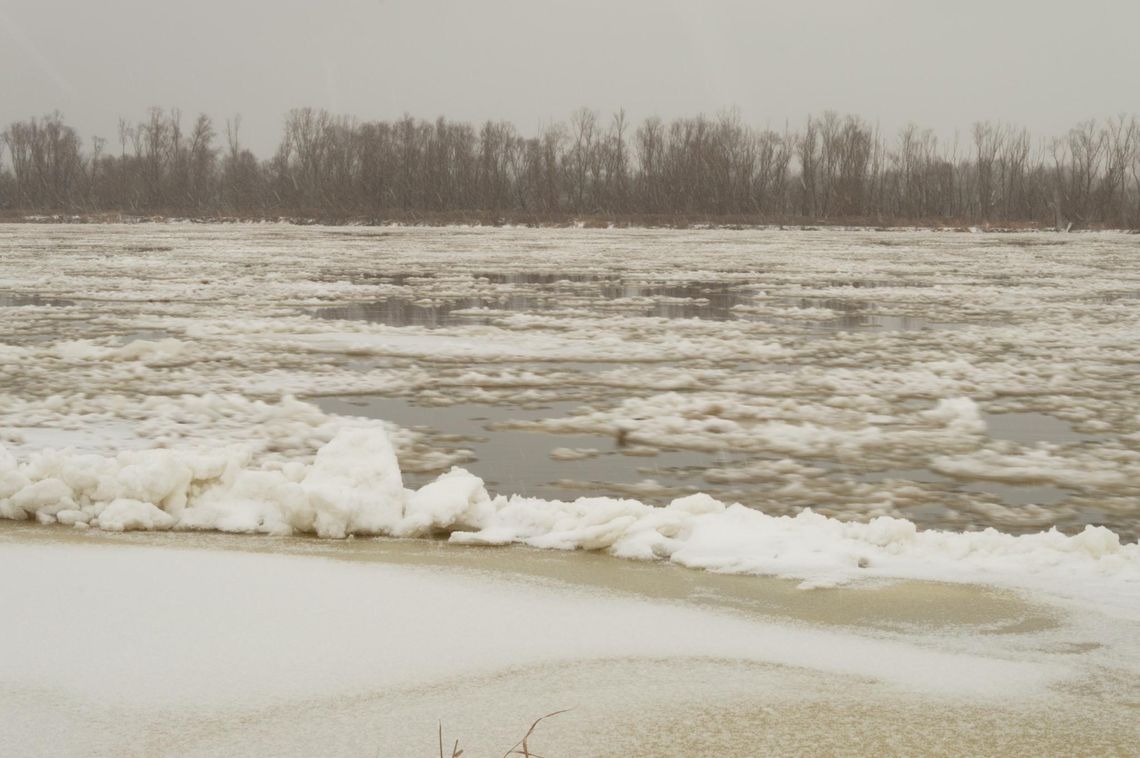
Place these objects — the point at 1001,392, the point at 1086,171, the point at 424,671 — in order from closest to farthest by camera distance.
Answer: the point at 424,671 < the point at 1001,392 < the point at 1086,171

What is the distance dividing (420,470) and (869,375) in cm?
446

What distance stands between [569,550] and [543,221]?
178 feet

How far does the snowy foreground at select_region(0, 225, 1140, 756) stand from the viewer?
2.49 metres

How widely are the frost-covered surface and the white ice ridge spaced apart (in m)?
0.01

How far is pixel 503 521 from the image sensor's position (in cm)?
416

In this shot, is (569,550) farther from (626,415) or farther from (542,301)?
(542,301)

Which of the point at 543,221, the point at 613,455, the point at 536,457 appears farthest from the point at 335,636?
the point at 543,221

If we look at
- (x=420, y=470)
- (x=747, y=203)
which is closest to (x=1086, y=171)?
(x=747, y=203)

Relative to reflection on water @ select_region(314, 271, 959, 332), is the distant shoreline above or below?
above

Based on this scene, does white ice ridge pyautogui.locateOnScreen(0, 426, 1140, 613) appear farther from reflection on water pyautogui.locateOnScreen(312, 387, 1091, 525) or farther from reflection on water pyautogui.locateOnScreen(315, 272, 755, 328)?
reflection on water pyautogui.locateOnScreen(315, 272, 755, 328)

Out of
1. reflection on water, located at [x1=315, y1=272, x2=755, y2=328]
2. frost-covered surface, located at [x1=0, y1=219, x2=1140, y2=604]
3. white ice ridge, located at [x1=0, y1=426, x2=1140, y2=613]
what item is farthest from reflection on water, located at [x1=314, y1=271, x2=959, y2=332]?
white ice ridge, located at [x1=0, y1=426, x2=1140, y2=613]

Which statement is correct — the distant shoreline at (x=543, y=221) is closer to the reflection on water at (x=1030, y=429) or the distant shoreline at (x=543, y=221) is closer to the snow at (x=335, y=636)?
the reflection on water at (x=1030, y=429)

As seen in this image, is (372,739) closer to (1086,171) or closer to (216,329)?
(216,329)

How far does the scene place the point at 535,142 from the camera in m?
77.1
